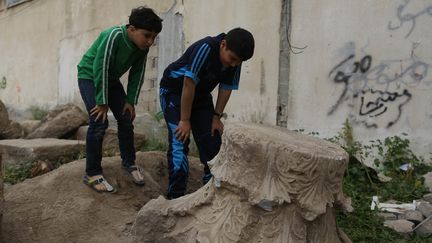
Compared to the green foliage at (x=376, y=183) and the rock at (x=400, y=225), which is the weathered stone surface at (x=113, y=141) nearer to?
the green foliage at (x=376, y=183)

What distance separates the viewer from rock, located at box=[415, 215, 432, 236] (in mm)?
3535

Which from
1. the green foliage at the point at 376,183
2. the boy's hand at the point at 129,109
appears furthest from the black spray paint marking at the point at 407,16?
the boy's hand at the point at 129,109

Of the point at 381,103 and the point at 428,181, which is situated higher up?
the point at 381,103

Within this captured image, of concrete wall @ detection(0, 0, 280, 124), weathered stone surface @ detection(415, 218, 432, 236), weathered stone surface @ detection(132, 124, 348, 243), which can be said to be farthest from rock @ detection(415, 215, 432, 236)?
concrete wall @ detection(0, 0, 280, 124)

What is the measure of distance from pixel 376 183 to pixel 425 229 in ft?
3.72

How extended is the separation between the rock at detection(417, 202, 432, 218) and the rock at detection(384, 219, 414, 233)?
0.58 feet

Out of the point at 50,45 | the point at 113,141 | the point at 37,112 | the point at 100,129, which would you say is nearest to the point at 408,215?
the point at 100,129

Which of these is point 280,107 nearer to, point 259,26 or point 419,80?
point 259,26

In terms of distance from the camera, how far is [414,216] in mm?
3707

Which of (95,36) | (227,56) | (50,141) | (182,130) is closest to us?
(227,56)

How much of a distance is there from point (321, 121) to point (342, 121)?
253mm

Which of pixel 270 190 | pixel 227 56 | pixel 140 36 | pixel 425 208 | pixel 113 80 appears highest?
pixel 140 36

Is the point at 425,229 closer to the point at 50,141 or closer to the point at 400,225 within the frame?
the point at 400,225

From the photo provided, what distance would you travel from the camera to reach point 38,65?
35.4 ft
